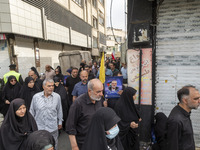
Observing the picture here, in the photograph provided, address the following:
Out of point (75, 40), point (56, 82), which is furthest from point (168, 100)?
point (75, 40)

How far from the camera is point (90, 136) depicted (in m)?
1.57

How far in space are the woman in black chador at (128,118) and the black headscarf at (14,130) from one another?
5.53 ft

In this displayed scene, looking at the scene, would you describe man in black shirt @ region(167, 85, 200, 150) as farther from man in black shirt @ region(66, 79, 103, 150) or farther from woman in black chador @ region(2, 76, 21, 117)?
woman in black chador @ region(2, 76, 21, 117)

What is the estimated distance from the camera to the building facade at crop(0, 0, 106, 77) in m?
7.44

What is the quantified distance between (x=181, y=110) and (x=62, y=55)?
843cm

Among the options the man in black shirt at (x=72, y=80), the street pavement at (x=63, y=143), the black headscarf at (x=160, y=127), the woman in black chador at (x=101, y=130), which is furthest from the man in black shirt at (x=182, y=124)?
the man in black shirt at (x=72, y=80)

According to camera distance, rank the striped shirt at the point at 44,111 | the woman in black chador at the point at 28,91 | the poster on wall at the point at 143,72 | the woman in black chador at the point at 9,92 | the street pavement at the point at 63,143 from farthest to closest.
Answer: the woman in black chador at the point at 9,92
the woman in black chador at the point at 28,91
the street pavement at the point at 63,143
the poster on wall at the point at 143,72
the striped shirt at the point at 44,111

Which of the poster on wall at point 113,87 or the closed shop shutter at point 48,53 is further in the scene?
the closed shop shutter at point 48,53

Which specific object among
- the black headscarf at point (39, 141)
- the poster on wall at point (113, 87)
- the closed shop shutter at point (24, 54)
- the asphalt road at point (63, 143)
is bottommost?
the asphalt road at point (63, 143)

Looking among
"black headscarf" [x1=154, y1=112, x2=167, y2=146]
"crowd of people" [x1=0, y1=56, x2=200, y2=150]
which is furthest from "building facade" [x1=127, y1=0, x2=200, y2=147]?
"crowd of people" [x1=0, y1=56, x2=200, y2=150]

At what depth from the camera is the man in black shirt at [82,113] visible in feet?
6.70

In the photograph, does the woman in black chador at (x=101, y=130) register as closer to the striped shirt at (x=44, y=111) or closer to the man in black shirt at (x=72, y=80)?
the striped shirt at (x=44, y=111)

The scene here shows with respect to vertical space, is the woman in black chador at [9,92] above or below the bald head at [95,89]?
below

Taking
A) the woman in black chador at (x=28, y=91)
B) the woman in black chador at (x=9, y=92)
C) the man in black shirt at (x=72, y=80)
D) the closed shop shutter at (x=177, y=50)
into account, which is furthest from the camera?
the man in black shirt at (x=72, y=80)
